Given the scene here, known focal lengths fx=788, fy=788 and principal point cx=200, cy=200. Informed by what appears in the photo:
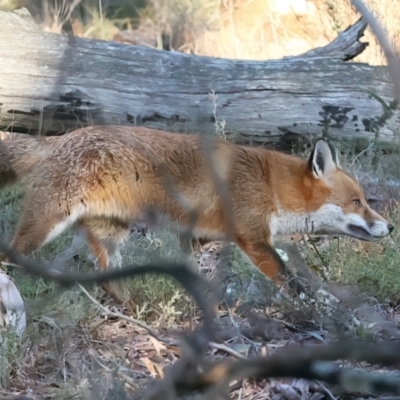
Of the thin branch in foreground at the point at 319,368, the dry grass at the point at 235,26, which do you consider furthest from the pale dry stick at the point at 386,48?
the dry grass at the point at 235,26

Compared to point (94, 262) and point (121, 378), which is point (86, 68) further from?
point (121, 378)

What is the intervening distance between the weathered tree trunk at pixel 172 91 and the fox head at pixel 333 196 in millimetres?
1472

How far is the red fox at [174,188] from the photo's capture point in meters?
5.46

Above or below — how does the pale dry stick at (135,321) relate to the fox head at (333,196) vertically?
above

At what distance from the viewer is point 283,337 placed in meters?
4.33

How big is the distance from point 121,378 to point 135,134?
271 cm

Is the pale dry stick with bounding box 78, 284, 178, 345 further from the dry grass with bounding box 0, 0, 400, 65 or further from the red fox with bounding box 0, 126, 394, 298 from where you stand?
the dry grass with bounding box 0, 0, 400, 65

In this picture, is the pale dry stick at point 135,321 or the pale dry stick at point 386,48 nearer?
the pale dry stick at point 386,48

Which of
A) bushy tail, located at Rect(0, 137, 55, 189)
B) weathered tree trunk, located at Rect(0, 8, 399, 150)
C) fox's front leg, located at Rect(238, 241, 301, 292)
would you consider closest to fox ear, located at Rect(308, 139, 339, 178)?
fox's front leg, located at Rect(238, 241, 301, 292)

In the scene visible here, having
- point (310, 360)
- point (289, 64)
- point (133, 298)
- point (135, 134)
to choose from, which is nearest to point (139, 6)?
point (289, 64)

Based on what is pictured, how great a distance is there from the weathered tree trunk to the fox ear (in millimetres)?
1439

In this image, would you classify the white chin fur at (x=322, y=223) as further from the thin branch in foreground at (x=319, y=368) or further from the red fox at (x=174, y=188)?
the thin branch in foreground at (x=319, y=368)

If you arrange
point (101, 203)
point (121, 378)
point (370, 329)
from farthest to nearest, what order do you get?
point (101, 203) → point (370, 329) → point (121, 378)

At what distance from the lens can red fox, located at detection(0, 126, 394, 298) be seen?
5.46 meters
